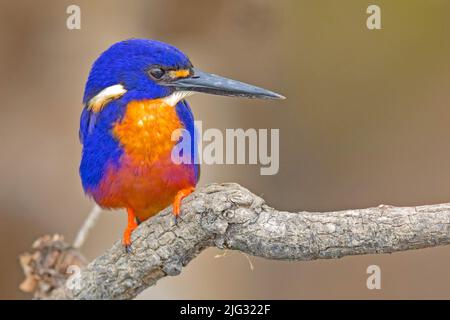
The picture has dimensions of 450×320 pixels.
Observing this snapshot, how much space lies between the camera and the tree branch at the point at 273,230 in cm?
232

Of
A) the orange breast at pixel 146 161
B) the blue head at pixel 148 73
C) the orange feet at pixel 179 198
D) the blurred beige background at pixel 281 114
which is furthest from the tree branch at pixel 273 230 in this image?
the blurred beige background at pixel 281 114

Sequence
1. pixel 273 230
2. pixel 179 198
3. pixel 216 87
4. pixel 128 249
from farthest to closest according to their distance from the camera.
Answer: pixel 216 87
pixel 128 249
pixel 179 198
pixel 273 230

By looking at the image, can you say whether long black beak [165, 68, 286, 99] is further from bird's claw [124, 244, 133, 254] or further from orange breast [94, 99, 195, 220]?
bird's claw [124, 244, 133, 254]

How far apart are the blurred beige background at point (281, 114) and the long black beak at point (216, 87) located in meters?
2.11

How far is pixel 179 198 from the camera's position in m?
2.68

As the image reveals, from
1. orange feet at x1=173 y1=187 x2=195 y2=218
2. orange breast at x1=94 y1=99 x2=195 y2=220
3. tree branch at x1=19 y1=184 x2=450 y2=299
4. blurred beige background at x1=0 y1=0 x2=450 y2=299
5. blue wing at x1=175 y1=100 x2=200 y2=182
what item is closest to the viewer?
tree branch at x1=19 y1=184 x2=450 y2=299

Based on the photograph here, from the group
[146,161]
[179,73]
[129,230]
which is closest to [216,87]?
[179,73]

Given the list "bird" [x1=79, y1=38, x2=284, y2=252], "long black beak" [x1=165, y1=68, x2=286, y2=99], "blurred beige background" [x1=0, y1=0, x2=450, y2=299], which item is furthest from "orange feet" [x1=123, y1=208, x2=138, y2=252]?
"blurred beige background" [x1=0, y1=0, x2=450, y2=299]

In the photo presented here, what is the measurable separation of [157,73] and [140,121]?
199mm

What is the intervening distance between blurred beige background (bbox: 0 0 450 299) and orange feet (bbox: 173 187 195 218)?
222 cm

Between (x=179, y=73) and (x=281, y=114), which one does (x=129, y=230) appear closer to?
(x=179, y=73)

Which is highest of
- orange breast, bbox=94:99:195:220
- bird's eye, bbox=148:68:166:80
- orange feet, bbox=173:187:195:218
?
bird's eye, bbox=148:68:166:80

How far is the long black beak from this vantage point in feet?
9.30

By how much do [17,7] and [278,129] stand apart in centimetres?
202
